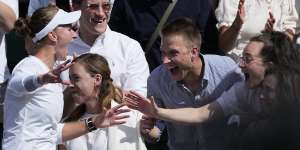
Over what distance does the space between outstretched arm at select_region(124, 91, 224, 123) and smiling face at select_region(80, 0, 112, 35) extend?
3.22 ft

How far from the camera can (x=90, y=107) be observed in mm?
4750

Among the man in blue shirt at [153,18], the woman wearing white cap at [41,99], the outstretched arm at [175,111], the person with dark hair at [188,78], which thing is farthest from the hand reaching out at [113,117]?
the man in blue shirt at [153,18]

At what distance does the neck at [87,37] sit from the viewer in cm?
526

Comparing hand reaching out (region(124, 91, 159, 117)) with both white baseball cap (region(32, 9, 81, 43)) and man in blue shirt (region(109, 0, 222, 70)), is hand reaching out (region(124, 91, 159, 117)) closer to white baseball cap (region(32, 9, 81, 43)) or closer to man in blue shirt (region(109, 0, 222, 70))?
white baseball cap (region(32, 9, 81, 43))

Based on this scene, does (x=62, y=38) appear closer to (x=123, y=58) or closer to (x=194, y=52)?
(x=123, y=58)

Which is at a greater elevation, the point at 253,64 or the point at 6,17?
the point at 253,64

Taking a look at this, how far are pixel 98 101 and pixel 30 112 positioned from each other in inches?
19.4

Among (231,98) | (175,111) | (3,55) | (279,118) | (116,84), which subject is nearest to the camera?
(279,118)

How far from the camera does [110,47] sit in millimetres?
5188

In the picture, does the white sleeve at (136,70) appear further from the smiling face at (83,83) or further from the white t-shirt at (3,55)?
the white t-shirt at (3,55)

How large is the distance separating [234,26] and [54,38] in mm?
1361

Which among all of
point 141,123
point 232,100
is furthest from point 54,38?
point 232,100

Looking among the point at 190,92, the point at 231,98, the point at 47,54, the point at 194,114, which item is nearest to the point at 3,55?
the point at 47,54

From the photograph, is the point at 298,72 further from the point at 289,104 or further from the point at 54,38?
the point at 54,38
